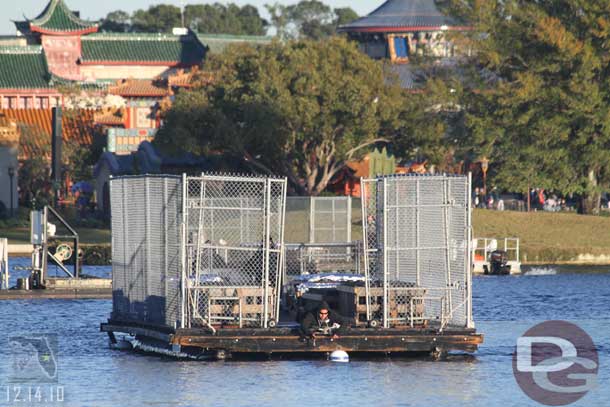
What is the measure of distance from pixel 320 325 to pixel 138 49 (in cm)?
12344

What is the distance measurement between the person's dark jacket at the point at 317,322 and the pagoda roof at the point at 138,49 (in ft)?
392

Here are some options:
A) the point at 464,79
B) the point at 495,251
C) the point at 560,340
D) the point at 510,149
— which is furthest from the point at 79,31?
the point at 560,340

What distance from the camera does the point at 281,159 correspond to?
301ft

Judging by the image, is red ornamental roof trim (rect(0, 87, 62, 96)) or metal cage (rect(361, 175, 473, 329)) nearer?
metal cage (rect(361, 175, 473, 329))

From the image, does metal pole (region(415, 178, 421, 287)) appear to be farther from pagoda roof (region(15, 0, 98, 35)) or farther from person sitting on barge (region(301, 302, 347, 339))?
pagoda roof (region(15, 0, 98, 35))

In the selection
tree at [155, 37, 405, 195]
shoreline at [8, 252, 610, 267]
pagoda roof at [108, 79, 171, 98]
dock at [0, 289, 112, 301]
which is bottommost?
dock at [0, 289, 112, 301]

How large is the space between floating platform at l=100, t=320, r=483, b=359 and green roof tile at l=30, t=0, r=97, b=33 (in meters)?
122

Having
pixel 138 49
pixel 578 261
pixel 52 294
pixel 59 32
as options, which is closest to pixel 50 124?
pixel 59 32

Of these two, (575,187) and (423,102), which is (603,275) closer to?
(575,187)

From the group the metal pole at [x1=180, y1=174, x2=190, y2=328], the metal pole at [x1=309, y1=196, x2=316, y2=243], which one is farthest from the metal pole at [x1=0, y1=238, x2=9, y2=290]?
the metal pole at [x1=180, y1=174, x2=190, y2=328]

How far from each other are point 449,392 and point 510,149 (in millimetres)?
59272

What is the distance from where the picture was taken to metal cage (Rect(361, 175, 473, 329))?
3584 centimetres

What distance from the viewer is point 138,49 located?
156875 mm

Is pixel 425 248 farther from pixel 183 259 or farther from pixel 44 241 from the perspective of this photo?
pixel 44 241
